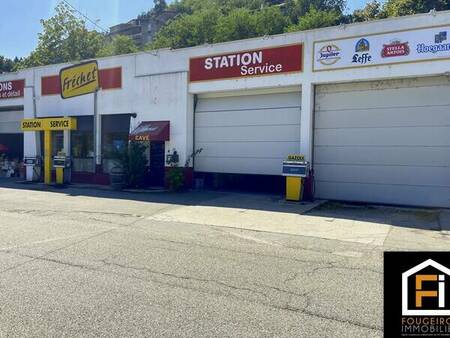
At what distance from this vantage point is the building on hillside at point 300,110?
38.5ft

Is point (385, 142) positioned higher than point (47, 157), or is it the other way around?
point (385, 142)

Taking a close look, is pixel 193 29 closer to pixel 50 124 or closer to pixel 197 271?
pixel 50 124

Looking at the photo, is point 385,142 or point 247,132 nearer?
point 385,142

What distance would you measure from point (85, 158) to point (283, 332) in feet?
55.3

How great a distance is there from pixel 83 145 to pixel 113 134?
2.04 m

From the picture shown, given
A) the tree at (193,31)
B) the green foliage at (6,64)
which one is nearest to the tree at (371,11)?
the tree at (193,31)

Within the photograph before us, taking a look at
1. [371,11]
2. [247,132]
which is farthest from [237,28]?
[247,132]

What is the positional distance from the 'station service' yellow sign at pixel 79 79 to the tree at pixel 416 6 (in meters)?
26.3

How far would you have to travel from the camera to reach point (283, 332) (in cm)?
370

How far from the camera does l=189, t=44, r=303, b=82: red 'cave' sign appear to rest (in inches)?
527

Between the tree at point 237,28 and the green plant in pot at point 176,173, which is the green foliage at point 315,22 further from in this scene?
the green plant in pot at point 176,173

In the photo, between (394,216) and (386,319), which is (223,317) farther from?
(394,216)

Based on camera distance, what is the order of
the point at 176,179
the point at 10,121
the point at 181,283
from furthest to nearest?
the point at 10,121 < the point at 176,179 < the point at 181,283

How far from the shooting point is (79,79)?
18625mm
